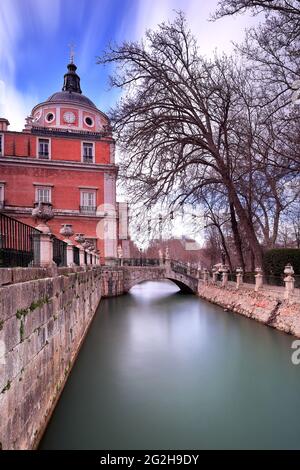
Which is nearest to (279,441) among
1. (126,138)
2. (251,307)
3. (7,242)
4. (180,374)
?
(180,374)

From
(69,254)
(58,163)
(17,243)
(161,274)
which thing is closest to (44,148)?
(58,163)

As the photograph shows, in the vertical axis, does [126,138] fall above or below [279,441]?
above

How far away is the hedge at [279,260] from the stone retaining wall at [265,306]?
1407 millimetres

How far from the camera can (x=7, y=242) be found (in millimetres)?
4719

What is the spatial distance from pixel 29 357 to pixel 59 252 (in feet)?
14.1

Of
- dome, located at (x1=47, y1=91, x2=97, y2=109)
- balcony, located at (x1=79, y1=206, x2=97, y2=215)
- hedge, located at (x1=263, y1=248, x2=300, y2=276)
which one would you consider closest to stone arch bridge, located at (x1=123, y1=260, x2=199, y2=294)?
balcony, located at (x1=79, y1=206, x2=97, y2=215)

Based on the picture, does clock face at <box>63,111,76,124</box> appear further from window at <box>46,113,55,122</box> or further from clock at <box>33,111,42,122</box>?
clock at <box>33,111,42,122</box>

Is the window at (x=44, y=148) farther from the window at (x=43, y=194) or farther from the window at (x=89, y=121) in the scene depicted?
the window at (x=89, y=121)

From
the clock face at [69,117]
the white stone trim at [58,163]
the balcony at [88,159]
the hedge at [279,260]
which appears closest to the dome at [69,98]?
the clock face at [69,117]

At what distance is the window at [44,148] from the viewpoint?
26.9 meters

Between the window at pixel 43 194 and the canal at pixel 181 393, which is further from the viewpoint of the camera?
the window at pixel 43 194
